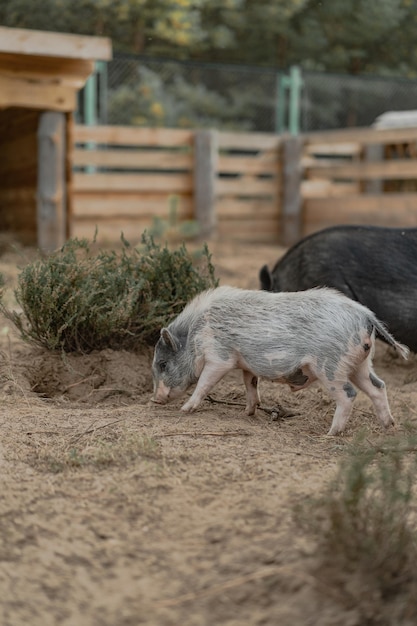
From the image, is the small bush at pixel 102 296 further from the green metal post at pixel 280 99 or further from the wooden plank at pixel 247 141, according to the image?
the green metal post at pixel 280 99

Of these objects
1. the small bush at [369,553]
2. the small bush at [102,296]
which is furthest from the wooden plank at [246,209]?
the small bush at [369,553]

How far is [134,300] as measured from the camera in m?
4.61

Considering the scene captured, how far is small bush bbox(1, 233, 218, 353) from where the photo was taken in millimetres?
4574

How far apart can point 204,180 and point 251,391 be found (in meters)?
7.61

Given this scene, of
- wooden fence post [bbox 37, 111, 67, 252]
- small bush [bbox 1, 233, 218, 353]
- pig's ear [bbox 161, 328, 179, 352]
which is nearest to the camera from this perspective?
pig's ear [bbox 161, 328, 179, 352]

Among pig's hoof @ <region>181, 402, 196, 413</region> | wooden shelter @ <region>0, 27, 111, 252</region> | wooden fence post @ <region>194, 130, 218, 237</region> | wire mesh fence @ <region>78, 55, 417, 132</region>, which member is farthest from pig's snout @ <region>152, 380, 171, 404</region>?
wire mesh fence @ <region>78, 55, 417, 132</region>

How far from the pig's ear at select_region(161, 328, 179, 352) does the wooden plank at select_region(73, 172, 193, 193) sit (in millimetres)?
6958

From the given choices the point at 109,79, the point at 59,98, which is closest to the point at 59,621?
the point at 59,98

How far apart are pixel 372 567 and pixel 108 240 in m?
8.40

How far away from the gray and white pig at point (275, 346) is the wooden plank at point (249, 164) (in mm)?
7934

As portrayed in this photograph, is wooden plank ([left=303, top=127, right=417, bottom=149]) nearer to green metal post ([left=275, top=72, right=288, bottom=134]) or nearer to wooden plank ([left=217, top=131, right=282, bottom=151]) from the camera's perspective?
wooden plank ([left=217, top=131, right=282, bottom=151])

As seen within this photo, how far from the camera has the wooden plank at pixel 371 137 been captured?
420 inches

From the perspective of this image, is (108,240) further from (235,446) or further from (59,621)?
(59,621)

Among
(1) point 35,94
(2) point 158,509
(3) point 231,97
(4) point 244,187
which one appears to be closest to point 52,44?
(1) point 35,94
